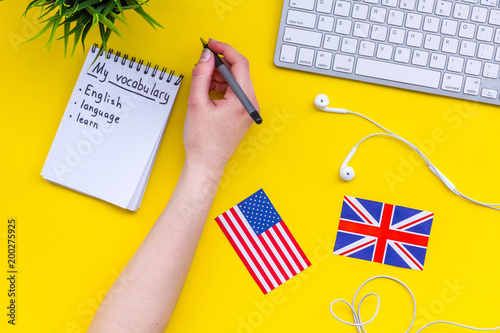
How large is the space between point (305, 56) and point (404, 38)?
19cm

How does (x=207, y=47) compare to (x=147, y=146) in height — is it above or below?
above

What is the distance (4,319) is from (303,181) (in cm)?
68

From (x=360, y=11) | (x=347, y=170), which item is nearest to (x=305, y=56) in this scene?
(x=360, y=11)

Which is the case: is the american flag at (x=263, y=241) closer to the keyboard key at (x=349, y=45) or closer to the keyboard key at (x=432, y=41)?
the keyboard key at (x=349, y=45)

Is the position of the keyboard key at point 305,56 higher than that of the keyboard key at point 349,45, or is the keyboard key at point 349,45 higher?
the keyboard key at point 349,45

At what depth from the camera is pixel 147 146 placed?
87 centimetres

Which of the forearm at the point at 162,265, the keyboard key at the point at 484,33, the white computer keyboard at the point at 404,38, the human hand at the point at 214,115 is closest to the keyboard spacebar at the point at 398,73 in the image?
the white computer keyboard at the point at 404,38

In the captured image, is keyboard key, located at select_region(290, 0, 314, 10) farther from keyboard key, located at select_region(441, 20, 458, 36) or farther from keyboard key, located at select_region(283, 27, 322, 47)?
keyboard key, located at select_region(441, 20, 458, 36)

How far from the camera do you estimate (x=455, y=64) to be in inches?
33.2

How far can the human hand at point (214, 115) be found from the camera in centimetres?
82

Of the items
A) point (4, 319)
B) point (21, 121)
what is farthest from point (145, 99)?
point (4, 319)

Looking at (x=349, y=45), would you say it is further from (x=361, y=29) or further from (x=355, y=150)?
(x=355, y=150)

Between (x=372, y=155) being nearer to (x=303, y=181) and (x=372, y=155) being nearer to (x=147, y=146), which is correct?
(x=303, y=181)

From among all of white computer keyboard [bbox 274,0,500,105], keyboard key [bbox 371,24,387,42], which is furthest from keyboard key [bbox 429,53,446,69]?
keyboard key [bbox 371,24,387,42]
